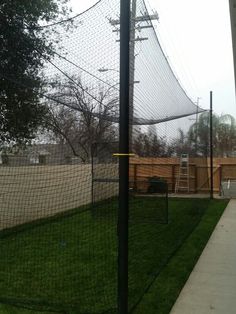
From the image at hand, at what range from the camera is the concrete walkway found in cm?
409

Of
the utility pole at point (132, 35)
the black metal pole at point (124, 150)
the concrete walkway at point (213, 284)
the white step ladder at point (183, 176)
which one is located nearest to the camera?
the black metal pole at point (124, 150)

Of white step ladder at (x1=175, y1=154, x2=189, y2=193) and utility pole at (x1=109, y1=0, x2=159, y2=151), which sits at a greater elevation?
utility pole at (x1=109, y1=0, x2=159, y2=151)

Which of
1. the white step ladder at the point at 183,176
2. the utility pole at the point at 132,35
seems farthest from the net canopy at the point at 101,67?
the white step ladder at the point at 183,176

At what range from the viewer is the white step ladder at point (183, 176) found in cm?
1151

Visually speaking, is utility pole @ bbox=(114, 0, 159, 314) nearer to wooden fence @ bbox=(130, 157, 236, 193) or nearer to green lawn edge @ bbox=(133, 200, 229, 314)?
green lawn edge @ bbox=(133, 200, 229, 314)

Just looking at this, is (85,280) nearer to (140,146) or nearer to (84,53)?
(140,146)

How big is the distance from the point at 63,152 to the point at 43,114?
26.1 inches

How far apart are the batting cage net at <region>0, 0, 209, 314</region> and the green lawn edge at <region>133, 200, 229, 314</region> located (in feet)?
0.35

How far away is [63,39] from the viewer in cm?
478

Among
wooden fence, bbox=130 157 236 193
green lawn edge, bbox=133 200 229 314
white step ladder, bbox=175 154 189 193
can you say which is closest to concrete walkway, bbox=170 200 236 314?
green lawn edge, bbox=133 200 229 314

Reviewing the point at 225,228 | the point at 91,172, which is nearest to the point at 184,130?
the point at 225,228

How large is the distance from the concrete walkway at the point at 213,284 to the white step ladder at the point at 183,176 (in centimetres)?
406

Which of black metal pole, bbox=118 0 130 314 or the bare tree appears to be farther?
the bare tree

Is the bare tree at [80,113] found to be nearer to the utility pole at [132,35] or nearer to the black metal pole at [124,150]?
the utility pole at [132,35]
